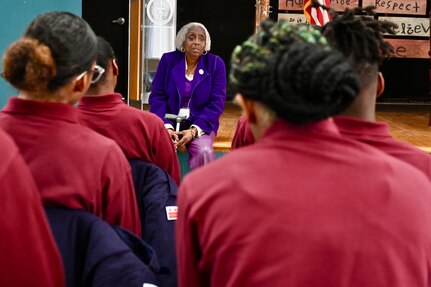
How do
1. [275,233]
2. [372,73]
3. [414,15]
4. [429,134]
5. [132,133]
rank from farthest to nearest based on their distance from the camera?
[414,15] → [429,134] → [132,133] → [372,73] → [275,233]

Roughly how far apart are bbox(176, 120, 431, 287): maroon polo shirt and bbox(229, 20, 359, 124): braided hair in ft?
0.12

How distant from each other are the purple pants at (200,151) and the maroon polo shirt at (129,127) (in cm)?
148

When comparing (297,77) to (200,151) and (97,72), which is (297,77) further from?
(200,151)

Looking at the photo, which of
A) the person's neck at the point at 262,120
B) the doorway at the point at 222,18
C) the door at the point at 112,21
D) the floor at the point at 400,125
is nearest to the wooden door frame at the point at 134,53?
the door at the point at 112,21

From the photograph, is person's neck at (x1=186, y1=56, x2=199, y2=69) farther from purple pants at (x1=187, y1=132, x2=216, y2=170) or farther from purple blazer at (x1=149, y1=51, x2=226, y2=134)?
purple pants at (x1=187, y1=132, x2=216, y2=170)

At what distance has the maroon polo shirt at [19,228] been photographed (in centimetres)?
117

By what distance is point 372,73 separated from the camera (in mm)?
1695

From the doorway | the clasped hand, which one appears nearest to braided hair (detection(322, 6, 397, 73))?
the clasped hand

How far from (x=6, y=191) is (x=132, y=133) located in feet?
3.94

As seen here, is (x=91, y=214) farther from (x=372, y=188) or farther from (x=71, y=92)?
(x=372, y=188)

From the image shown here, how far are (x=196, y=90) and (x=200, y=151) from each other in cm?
39

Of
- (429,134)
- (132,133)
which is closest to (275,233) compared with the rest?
(132,133)

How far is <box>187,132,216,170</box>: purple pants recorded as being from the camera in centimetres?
402

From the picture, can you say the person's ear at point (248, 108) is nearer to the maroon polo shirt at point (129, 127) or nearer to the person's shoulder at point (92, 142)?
the person's shoulder at point (92, 142)
